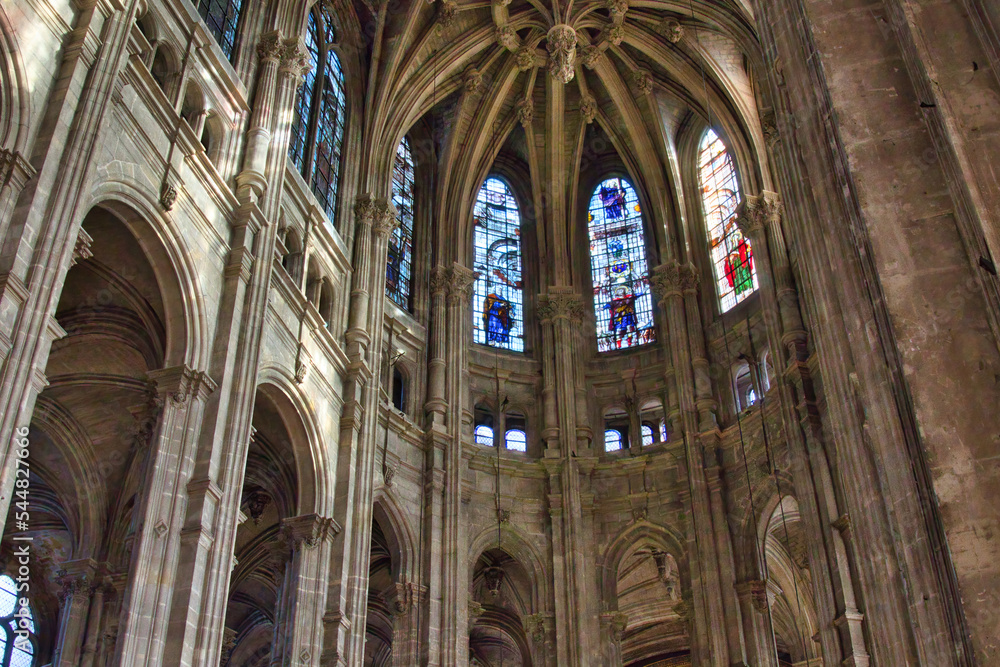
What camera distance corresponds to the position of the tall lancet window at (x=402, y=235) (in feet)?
83.5

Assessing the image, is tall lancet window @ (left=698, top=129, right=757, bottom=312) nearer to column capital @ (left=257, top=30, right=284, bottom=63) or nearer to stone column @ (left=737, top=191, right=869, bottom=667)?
stone column @ (left=737, top=191, right=869, bottom=667)

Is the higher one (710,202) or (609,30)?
(609,30)

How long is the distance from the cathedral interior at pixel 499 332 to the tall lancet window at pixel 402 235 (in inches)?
3.6

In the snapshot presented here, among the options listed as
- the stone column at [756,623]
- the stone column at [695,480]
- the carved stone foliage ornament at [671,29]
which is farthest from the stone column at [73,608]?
the carved stone foliage ornament at [671,29]

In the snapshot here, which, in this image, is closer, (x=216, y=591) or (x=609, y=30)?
(x=216, y=591)

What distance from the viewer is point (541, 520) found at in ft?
77.5

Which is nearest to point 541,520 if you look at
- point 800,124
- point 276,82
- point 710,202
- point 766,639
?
point 766,639

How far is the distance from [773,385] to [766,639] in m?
5.01

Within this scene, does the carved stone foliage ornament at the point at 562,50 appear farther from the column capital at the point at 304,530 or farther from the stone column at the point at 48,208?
the stone column at the point at 48,208

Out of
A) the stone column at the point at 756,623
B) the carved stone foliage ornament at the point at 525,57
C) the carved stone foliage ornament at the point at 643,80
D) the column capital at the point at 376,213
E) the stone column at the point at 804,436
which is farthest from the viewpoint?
the carved stone foliage ornament at the point at 643,80

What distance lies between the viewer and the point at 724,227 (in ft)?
85.8

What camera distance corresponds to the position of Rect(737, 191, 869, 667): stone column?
1781 cm

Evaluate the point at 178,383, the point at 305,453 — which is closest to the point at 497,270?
the point at 305,453

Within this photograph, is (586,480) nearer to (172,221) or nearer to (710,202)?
(710,202)
